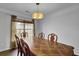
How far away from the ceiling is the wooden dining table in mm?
431

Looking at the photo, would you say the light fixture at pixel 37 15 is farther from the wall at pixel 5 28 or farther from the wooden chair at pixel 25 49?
the wooden chair at pixel 25 49

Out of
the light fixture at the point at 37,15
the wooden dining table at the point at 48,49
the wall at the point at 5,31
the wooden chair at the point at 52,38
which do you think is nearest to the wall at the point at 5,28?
the wall at the point at 5,31

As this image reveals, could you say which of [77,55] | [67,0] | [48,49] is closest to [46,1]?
[67,0]

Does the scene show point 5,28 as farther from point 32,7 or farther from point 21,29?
point 32,7

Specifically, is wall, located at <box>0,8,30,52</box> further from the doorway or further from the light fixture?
the light fixture

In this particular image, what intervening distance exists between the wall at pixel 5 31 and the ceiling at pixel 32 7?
127 millimetres

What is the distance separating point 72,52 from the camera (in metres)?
1.08

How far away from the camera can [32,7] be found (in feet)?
3.60

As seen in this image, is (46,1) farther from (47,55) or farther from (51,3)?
(47,55)

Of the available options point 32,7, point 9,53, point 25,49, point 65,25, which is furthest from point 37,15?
point 9,53

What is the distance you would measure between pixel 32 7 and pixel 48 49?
59 centimetres

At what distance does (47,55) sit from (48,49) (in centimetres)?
13

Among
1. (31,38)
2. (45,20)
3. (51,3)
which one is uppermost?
(51,3)

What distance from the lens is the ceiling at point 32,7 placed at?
1051mm
